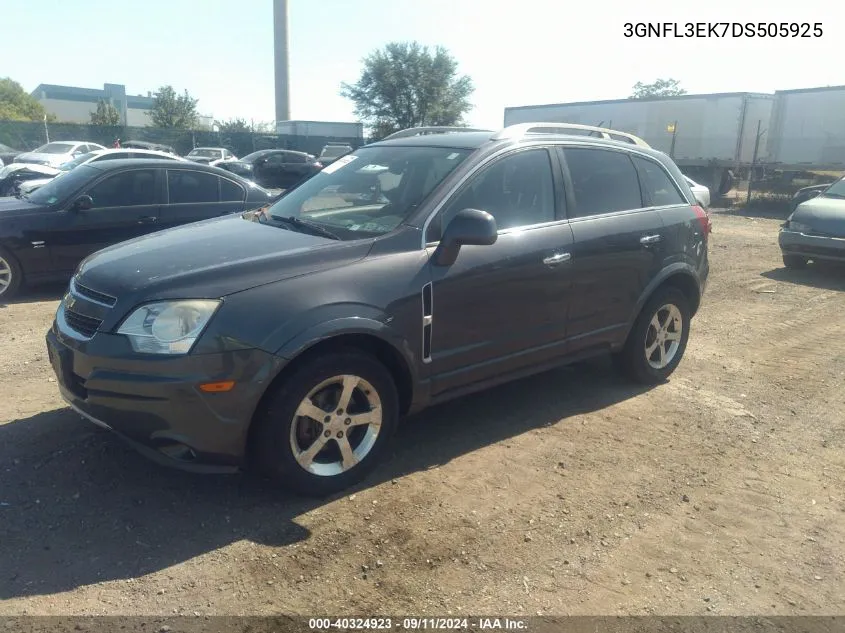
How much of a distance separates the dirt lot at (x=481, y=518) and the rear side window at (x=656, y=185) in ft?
4.99

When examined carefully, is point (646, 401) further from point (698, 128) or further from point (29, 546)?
point (698, 128)

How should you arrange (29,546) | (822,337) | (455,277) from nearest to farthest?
(29,546), (455,277), (822,337)

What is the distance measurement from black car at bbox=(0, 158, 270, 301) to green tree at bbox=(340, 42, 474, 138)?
4093 cm

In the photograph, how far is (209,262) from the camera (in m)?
3.56

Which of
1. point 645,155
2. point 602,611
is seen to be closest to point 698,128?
point 645,155

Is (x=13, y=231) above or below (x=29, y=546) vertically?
above

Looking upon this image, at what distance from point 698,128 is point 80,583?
27.1m

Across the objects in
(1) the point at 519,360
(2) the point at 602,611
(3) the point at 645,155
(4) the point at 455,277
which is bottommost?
(2) the point at 602,611

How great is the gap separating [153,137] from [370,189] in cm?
3445

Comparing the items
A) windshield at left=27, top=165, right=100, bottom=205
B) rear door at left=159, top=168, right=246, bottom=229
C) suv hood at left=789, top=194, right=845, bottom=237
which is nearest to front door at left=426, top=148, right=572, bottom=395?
rear door at left=159, top=168, right=246, bottom=229

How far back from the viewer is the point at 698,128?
2611 cm

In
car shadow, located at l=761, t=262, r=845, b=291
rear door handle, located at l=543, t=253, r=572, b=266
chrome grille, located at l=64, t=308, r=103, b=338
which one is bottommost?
car shadow, located at l=761, t=262, r=845, b=291

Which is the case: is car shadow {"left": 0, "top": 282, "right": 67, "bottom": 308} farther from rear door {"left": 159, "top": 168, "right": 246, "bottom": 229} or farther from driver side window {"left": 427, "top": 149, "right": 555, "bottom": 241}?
driver side window {"left": 427, "top": 149, "right": 555, "bottom": 241}

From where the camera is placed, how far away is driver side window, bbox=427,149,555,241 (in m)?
4.18
